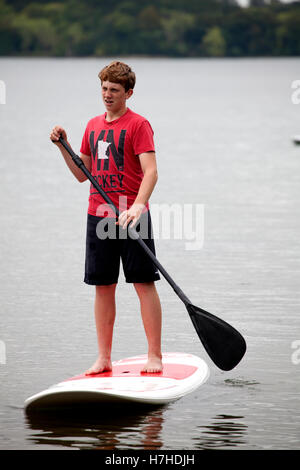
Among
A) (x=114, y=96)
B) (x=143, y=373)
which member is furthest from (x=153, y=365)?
(x=114, y=96)

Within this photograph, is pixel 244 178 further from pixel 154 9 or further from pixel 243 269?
pixel 154 9

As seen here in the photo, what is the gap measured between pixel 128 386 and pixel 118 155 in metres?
1.20

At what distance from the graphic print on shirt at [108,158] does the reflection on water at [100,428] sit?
3.83ft

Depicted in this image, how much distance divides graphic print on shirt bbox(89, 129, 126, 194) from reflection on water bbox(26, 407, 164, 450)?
117 centimetres

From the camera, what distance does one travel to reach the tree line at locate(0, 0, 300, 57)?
486 feet

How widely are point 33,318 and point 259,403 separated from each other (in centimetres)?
240

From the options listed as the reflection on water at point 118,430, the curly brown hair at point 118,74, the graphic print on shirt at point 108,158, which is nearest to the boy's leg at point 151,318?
the reflection on water at point 118,430

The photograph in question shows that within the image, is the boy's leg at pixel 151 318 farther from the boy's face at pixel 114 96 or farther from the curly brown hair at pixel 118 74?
the curly brown hair at pixel 118 74

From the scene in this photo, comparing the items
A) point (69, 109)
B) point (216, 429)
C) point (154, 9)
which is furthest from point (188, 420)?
point (154, 9)

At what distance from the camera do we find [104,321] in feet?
20.2

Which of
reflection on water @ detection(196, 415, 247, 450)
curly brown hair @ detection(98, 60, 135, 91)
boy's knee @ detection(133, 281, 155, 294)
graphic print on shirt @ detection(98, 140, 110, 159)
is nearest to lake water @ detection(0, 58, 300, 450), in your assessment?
reflection on water @ detection(196, 415, 247, 450)

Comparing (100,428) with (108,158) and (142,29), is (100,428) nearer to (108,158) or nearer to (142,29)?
(108,158)

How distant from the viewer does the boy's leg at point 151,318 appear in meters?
6.08

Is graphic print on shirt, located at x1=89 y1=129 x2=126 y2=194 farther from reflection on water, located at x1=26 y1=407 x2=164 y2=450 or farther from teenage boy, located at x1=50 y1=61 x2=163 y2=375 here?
reflection on water, located at x1=26 y1=407 x2=164 y2=450
